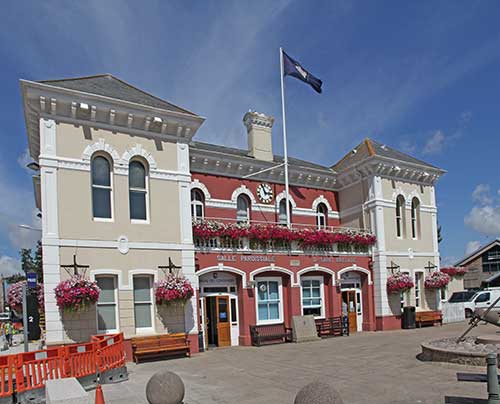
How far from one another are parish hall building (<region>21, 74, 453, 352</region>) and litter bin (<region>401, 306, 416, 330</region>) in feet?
0.95

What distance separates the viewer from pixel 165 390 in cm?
729

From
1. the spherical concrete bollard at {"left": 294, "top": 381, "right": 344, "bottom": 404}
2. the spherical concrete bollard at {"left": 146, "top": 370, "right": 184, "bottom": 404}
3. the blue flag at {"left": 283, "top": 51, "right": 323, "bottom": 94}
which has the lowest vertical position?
the spherical concrete bollard at {"left": 146, "top": 370, "right": 184, "bottom": 404}

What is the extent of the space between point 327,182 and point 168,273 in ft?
36.3

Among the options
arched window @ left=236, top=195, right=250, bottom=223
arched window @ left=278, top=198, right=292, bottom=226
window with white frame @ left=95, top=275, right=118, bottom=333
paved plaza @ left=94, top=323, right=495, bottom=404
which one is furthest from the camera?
arched window @ left=278, top=198, right=292, bottom=226

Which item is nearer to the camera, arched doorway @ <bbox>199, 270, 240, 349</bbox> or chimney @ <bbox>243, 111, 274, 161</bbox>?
arched doorway @ <bbox>199, 270, 240, 349</bbox>

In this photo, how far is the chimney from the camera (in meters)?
23.2

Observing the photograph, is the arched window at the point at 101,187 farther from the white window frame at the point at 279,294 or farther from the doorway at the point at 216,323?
the white window frame at the point at 279,294

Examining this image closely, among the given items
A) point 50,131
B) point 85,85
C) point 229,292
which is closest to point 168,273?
point 229,292

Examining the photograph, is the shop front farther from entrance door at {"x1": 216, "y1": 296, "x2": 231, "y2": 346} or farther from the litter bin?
the litter bin

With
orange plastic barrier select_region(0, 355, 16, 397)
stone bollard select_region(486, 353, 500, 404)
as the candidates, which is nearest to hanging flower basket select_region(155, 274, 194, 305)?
orange plastic barrier select_region(0, 355, 16, 397)

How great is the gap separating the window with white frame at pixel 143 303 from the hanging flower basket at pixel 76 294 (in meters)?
1.94

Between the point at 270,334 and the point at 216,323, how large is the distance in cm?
235

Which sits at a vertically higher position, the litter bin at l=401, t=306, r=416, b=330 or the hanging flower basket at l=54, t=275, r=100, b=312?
the hanging flower basket at l=54, t=275, r=100, b=312

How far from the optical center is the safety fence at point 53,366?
9.55 m
